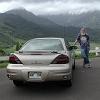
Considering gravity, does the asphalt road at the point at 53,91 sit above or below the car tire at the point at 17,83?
below

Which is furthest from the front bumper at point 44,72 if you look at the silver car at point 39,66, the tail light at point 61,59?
the tail light at point 61,59

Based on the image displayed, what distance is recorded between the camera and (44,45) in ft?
31.3

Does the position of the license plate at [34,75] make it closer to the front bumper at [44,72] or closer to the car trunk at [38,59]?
the front bumper at [44,72]

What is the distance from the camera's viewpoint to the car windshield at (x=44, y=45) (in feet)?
30.7

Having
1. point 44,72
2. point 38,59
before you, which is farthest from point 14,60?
point 44,72

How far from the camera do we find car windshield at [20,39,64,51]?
9344mm

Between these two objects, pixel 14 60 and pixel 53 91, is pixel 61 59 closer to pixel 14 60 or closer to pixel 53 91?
pixel 53 91

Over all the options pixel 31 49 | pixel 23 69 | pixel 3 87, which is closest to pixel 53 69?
pixel 23 69

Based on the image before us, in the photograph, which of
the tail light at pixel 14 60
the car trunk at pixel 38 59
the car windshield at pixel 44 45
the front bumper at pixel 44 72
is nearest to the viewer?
the front bumper at pixel 44 72

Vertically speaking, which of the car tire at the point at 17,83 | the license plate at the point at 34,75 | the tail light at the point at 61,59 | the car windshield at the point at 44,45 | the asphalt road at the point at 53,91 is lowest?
the asphalt road at the point at 53,91

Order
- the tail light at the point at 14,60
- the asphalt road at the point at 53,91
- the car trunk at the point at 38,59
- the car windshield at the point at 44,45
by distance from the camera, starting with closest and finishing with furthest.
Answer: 1. the asphalt road at the point at 53,91
2. the car trunk at the point at 38,59
3. the tail light at the point at 14,60
4. the car windshield at the point at 44,45

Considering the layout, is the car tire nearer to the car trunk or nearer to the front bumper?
the front bumper

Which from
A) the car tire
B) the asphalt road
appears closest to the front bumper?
the asphalt road

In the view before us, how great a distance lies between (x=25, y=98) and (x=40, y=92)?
2.75 feet
